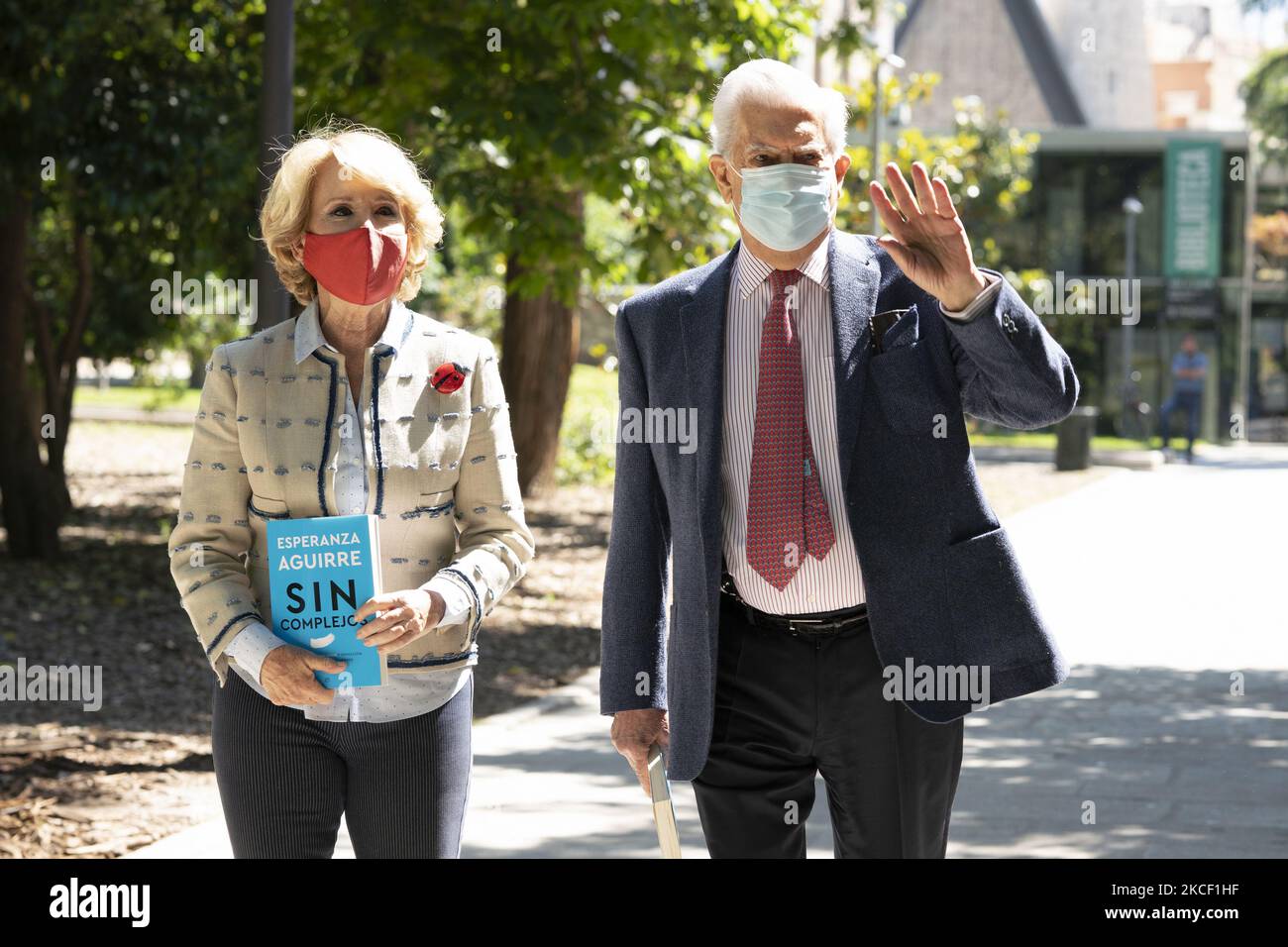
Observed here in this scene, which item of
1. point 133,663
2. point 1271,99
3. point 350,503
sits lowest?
point 133,663

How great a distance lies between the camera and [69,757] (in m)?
7.91

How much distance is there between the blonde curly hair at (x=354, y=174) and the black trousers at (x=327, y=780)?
0.81 meters

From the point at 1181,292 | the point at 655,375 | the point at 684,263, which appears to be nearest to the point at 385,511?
the point at 655,375

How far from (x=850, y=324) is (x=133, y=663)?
8.10 meters

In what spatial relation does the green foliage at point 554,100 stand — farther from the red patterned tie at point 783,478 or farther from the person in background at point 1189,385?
the person in background at point 1189,385

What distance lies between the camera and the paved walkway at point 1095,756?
6414 millimetres

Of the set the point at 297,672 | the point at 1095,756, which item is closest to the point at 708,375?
the point at 297,672

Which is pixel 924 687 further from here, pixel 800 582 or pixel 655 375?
pixel 655 375

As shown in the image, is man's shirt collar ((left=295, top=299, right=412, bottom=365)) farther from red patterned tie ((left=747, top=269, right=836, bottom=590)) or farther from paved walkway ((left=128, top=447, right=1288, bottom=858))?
paved walkway ((left=128, top=447, right=1288, bottom=858))

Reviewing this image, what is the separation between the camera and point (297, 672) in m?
3.07

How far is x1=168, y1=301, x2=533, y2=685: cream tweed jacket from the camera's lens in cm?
322

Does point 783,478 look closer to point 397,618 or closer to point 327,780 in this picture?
point 397,618

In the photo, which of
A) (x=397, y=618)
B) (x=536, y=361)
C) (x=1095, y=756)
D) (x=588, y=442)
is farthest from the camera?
(x=588, y=442)
